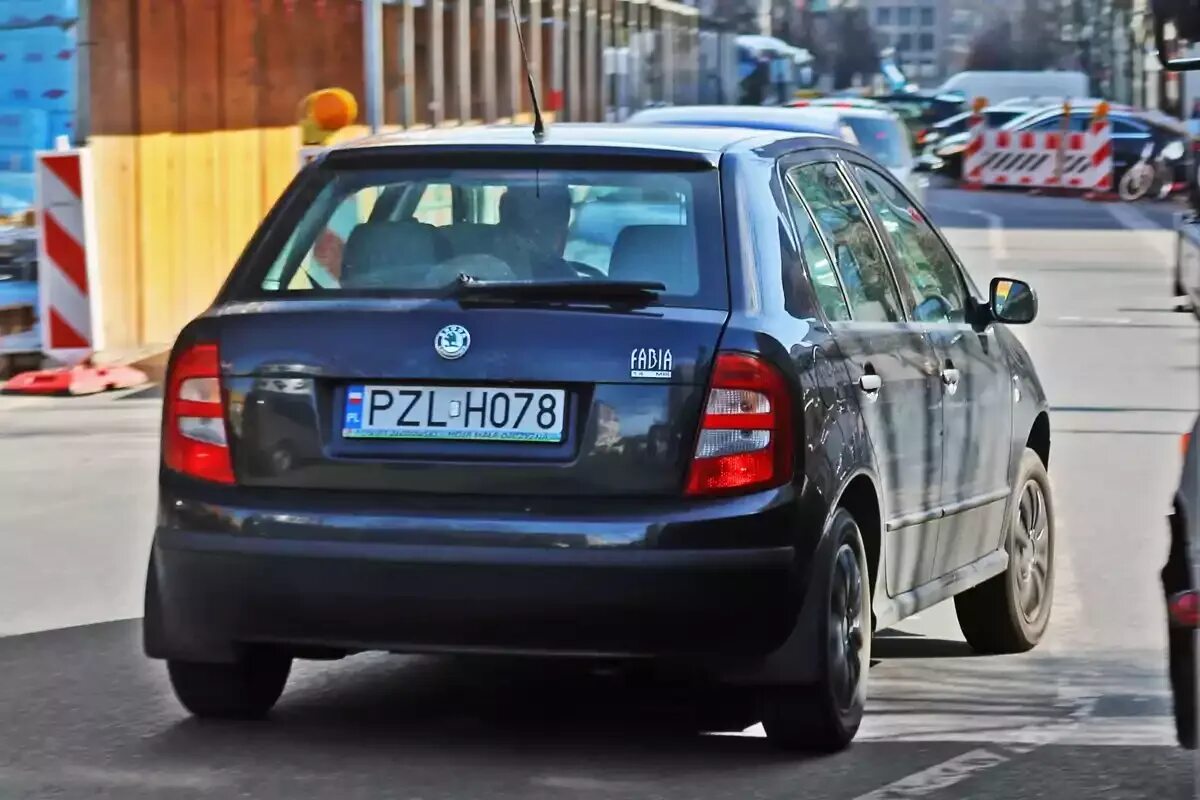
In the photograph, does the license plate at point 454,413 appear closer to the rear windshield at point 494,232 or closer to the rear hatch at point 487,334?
the rear hatch at point 487,334

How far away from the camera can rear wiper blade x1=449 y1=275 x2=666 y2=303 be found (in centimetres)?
625

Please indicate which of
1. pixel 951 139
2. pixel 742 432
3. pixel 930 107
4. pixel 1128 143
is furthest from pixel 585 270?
pixel 930 107

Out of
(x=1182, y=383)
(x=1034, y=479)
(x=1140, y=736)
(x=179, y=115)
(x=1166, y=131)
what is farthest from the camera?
(x=1166, y=131)

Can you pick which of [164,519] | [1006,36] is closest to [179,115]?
[164,519]

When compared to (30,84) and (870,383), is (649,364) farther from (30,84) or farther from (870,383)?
(30,84)

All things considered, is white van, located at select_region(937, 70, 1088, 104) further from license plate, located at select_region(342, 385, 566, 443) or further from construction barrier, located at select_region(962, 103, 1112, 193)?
license plate, located at select_region(342, 385, 566, 443)

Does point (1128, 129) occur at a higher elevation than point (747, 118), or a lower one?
lower

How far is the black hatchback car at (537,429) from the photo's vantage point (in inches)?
241

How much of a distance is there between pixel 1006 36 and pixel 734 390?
610 feet

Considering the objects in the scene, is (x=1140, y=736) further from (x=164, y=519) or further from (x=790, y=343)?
(x=164, y=519)

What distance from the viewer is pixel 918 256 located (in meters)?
7.71

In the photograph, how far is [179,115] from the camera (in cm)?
1973

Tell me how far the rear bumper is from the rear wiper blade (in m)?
0.49

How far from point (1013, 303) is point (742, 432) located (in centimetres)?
195
